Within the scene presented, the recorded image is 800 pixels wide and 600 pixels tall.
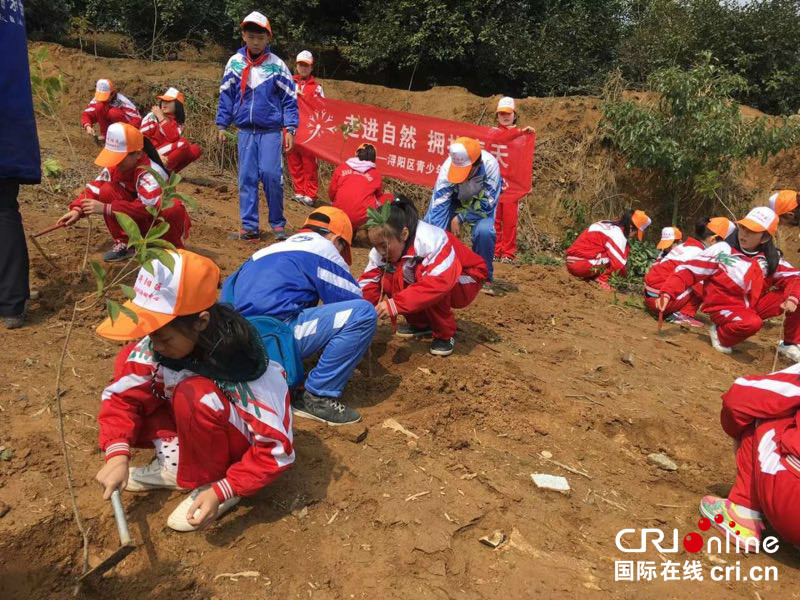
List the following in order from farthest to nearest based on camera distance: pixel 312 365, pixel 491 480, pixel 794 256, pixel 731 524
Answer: pixel 794 256 < pixel 312 365 < pixel 491 480 < pixel 731 524

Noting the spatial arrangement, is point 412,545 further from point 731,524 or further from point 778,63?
point 778,63

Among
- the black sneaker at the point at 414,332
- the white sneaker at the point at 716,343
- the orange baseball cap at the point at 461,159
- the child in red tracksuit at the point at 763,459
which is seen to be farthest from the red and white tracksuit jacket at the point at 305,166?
the child in red tracksuit at the point at 763,459

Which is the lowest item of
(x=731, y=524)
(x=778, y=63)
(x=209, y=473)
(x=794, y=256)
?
(x=794, y=256)

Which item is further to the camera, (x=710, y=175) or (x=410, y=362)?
(x=710, y=175)

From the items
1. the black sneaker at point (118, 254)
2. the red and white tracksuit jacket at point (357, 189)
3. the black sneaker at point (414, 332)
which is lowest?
the black sneaker at point (414, 332)

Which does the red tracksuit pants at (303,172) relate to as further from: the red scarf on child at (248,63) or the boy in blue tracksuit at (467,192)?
the boy in blue tracksuit at (467,192)

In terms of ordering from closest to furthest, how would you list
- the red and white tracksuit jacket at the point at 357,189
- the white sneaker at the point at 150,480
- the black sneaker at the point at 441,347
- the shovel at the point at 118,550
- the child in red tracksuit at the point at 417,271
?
1. the shovel at the point at 118,550
2. the white sneaker at the point at 150,480
3. the child in red tracksuit at the point at 417,271
4. the black sneaker at the point at 441,347
5. the red and white tracksuit jacket at the point at 357,189

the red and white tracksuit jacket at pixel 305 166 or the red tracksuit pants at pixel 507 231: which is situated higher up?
the red and white tracksuit jacket at pixel 305 166

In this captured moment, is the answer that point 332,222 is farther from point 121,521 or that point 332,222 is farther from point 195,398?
point 121,521

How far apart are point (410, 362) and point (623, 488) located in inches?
58.9

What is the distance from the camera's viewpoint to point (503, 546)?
7.91 ft

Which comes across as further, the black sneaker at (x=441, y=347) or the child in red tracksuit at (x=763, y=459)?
the black sneaker at (x=441, y=347)

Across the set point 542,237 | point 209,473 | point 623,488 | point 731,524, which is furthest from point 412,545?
point 542,237

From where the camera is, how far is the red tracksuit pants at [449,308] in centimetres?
396
